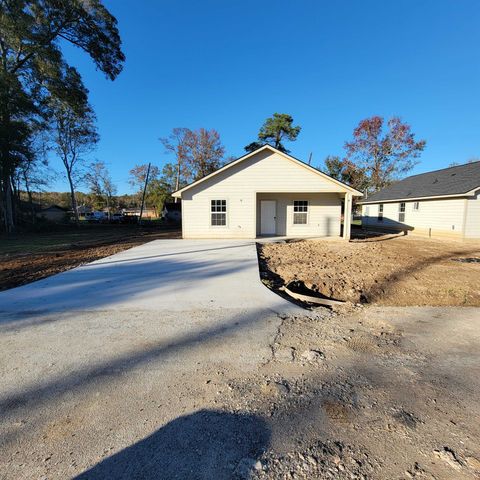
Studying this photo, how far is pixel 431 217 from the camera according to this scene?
1641 cm

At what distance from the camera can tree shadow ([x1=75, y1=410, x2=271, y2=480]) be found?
1.57 metres

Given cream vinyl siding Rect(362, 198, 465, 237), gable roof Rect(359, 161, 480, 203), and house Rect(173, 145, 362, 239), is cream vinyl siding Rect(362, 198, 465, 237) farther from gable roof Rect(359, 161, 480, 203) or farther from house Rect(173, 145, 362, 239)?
house Rect(173, 145, 362, 239)

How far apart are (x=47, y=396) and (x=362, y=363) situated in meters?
2.93

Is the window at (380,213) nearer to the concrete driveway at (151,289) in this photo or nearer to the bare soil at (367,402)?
the concrete driveway at (151,289)

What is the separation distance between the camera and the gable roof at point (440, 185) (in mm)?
14258

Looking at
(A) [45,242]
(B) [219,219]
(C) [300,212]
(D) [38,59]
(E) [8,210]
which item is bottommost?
(A) [45,242]

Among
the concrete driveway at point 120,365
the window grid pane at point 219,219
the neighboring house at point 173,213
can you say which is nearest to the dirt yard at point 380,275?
the concrete driveway at point 120,365

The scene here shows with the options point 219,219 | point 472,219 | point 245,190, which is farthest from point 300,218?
point 472,219

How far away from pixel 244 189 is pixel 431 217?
12.0 metres

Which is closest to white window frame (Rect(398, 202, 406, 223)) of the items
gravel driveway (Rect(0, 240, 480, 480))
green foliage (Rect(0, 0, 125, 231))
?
gravel driveway (Rect(0, 240, 480, 480))

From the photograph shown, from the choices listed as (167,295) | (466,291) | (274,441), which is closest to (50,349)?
(167,295)

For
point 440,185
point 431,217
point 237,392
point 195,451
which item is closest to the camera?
point 195,451

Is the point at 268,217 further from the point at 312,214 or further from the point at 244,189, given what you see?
the point at 312,214

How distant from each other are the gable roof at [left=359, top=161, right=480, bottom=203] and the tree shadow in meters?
16.8
